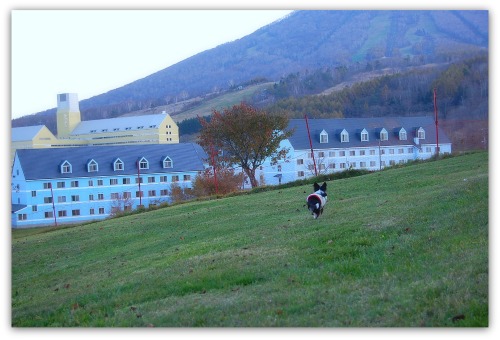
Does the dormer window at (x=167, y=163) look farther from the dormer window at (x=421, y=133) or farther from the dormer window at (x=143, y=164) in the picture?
the dormer window at (x=421, y=133)

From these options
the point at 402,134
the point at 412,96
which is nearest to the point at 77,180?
the point at 402,134

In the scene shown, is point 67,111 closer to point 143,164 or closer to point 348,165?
point 143,164

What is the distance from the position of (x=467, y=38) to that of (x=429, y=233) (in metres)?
2.95

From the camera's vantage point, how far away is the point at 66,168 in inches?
486

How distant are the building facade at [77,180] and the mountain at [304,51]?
3.78 ft

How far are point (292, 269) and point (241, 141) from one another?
60.4 feet

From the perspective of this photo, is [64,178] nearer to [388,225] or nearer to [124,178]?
[124,178]

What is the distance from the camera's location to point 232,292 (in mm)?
8047

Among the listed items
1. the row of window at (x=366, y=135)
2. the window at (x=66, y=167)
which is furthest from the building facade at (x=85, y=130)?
the row of window at (x=366, y=135)

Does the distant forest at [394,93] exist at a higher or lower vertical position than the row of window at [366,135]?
higher

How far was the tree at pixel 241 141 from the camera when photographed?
23.2 m

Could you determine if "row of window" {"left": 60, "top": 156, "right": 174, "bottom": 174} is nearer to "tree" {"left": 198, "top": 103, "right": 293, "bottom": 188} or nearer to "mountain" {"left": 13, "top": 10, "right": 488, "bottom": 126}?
"mountain" {"left": 13, "top": 10, "right": 488, "bottom": 126}

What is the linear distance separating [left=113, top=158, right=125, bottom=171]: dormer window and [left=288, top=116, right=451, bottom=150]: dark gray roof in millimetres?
4031

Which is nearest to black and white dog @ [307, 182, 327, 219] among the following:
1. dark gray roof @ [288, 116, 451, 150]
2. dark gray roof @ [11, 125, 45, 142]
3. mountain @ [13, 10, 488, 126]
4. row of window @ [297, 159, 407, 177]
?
dark gray roof @ [288, 116, 451, 150]
